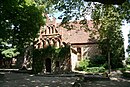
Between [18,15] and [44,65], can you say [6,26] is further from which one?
[44,65]

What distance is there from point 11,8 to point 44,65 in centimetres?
1584

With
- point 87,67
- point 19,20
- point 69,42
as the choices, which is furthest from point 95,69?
point 19,20

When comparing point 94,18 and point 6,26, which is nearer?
point 94,18

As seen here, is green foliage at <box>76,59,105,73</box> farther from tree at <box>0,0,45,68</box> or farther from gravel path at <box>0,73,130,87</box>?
tree at <box>0,0,45,68</box>

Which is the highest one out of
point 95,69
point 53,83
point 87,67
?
point 87,67

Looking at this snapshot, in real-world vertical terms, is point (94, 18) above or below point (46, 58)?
above

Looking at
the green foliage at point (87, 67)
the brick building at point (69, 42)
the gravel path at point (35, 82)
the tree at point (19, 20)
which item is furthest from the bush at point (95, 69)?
the gravel path at point (35, 82)

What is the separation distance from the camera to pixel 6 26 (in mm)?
24938

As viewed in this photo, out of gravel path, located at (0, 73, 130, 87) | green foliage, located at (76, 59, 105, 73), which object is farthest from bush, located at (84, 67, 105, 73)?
gravel path, located at (0, 73, 130, 87)

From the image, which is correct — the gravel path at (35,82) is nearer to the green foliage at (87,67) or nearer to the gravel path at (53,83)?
the gravel path at (53,83)

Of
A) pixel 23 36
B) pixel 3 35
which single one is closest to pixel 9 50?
pixel 23 36

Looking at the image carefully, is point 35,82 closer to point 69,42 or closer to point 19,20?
point 19,20

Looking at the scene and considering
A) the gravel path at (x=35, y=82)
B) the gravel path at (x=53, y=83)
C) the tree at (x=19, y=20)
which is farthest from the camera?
the tree at (x=19, y=20)

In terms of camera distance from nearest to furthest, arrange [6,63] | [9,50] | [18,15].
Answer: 1. [18,15]
2. [9,50]
3. [6,63]
